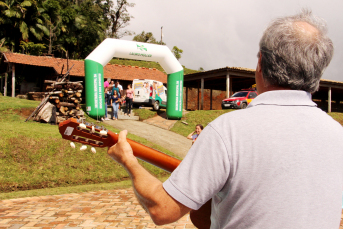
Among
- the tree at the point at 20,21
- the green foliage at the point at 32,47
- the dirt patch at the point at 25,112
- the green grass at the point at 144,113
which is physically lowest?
the green grass at the point at 144,113

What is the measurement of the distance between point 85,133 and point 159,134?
11.9 metres

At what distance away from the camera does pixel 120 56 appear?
1480 cm

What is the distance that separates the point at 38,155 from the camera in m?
7.77

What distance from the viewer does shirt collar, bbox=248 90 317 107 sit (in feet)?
4.02

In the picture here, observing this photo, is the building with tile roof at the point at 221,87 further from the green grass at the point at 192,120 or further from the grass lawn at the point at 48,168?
the grass lawn at the point at 48,168

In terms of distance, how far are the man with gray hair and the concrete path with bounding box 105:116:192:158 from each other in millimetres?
9841

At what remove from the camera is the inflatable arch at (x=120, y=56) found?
13836 mm

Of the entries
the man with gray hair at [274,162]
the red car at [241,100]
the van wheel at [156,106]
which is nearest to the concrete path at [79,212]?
the man with gray hair at [274,162]

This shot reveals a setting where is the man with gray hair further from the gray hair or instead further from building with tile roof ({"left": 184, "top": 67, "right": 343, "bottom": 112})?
Result: building with tile roof ({"left": 184, "top": 67, "right": 343, "bottom": 112})

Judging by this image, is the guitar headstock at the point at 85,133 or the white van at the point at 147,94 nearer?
the guitar headstock at the point at 85,133

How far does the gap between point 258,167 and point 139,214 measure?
437 centimetres

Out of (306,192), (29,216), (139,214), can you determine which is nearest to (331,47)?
(306,192)

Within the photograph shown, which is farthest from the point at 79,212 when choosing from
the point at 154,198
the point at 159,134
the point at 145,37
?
the point at 145,37

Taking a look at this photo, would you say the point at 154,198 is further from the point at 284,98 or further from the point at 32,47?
the point at 32,47
